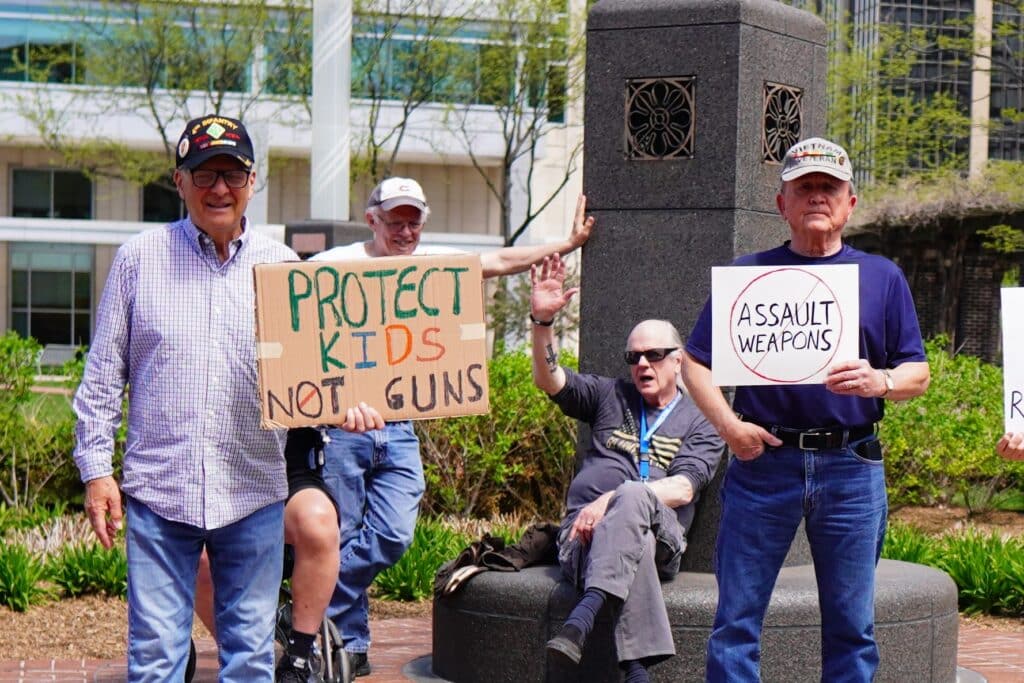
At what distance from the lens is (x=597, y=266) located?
7.18m

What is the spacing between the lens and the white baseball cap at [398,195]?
262 inches

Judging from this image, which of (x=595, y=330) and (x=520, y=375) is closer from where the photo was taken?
(x=595, y=330)

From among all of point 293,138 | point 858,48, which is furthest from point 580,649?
point 293,138

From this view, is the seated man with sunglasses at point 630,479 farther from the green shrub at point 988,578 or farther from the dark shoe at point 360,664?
the green shrub at point 988,578

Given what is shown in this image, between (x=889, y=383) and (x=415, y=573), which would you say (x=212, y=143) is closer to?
(x=889, y=383)

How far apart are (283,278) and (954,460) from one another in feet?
25.1

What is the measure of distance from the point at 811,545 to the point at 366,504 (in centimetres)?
218

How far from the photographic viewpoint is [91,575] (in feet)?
29.7

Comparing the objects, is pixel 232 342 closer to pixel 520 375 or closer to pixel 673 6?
pixel 673 6

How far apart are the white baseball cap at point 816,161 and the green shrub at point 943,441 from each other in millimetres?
6372

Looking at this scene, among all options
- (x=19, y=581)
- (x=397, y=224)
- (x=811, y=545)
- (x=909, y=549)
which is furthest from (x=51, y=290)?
(x=811, y=545)

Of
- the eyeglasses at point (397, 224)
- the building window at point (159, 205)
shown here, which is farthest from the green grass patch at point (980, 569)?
the building window at point (159, 205)

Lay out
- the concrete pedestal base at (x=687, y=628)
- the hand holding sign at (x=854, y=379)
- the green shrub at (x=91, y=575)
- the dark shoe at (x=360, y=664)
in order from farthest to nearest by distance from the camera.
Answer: the green shrub at (x=91, y=575) < the dark shoe at (x=360, y=664) < the concrete pedestal base at (x=687, y=628) < the hand holding sign at (x=854, y=379)

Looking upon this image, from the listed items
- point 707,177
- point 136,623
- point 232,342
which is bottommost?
→ point 136,623
